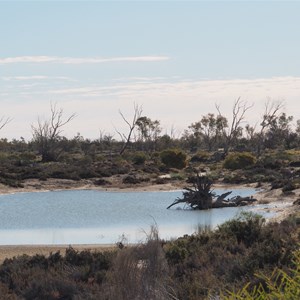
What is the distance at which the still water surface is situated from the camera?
85.5ft

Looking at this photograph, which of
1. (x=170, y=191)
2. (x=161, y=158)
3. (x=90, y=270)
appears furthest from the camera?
(x=161, y=158)

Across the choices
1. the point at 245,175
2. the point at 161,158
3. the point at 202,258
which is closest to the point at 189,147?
the point at 161,158

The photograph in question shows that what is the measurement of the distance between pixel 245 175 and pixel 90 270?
3728 cm

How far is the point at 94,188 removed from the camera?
4938cm

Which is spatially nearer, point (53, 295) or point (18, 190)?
point (53, 295)

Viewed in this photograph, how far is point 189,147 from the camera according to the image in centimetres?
10475

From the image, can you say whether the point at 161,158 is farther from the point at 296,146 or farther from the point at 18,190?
the point at 296,146

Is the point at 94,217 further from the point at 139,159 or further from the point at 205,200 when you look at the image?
the point at 139,159

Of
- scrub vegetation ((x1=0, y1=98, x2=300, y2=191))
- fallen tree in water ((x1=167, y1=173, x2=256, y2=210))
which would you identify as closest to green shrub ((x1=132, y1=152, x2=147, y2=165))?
scrub vegetation ((x1=0, y1=98, x2=300, y2=191))

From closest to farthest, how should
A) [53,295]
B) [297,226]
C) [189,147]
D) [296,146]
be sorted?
[53,295], [297,226], [296,146], [189,147]

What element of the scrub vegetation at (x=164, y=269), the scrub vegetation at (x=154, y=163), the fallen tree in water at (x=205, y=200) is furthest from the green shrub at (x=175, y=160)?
the scrub vegetation at (x=164, y=269)

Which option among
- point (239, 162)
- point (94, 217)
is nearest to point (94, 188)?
point (239, 162)

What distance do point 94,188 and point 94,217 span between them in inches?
666

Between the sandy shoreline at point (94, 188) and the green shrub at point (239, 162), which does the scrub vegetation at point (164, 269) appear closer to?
the sandy shoreline at point (94, 188)
